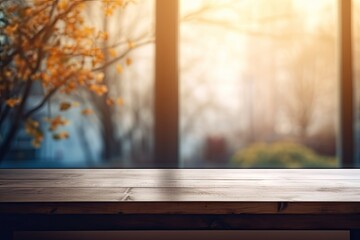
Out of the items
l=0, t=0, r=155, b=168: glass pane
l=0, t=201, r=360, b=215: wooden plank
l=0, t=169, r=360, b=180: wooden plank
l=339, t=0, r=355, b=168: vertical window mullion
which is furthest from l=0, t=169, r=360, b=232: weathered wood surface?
l=339, t=0, r=355, b=168: vertical window mullion

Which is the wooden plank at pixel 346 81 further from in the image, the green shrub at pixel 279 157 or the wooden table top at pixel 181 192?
the wooden table top at pixel 181 192

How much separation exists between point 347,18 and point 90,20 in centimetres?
171

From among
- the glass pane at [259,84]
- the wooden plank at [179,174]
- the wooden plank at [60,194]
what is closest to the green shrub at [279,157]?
the glass pane at [259,84]

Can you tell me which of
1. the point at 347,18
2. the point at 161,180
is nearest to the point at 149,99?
the point at 347,18

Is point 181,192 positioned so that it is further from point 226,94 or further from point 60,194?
point 226,94

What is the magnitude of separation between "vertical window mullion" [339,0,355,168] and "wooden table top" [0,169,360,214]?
4.33ft

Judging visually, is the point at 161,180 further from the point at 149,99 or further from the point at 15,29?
the point at 149,99

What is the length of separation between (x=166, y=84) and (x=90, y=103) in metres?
0.63

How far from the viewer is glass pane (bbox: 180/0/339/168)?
3.65m

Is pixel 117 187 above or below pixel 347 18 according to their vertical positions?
below

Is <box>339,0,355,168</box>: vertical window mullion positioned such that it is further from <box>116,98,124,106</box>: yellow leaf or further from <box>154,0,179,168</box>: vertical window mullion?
<box>116,98,124,106</box>: yellow leaf

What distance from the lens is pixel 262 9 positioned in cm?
370

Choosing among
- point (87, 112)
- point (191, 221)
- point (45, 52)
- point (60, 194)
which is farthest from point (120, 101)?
point (191, 221)

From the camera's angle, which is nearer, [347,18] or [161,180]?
[161,180]
